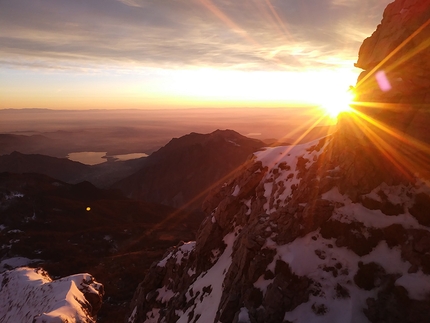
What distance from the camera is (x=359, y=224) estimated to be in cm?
2155

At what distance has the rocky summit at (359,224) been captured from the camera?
60.4 feet

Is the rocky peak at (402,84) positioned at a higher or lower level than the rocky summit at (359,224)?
higher

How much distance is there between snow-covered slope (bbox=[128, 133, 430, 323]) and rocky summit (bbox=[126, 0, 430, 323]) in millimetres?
67

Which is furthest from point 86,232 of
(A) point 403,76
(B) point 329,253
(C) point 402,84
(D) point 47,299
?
(A) point 403,76

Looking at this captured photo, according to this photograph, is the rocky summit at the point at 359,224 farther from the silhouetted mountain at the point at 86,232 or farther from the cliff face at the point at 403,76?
the silhouetted mountain at the point at 86,232

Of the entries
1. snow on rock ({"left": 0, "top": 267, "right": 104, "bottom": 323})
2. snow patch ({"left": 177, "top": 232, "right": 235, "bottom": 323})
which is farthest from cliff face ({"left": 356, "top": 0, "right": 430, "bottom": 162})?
snow on rock ({"left": 0, "top": 267, "right": 104, "bottom": 323})

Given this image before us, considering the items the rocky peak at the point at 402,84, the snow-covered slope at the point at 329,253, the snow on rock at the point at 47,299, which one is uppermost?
the rocky peak at the point at 402,84

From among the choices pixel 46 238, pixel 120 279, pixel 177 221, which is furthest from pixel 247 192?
pixel 177 221

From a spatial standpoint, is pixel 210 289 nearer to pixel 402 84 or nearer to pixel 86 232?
pixel 402 84

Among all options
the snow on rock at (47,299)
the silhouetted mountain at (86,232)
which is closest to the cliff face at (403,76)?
the snow on rock at (47,299)

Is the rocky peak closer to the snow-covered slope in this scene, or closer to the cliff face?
the cliff face

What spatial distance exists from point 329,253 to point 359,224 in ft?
10.6

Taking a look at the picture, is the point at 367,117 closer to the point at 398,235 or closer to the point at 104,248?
the point at 398,235

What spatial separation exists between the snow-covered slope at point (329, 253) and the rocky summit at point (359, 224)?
7cm
